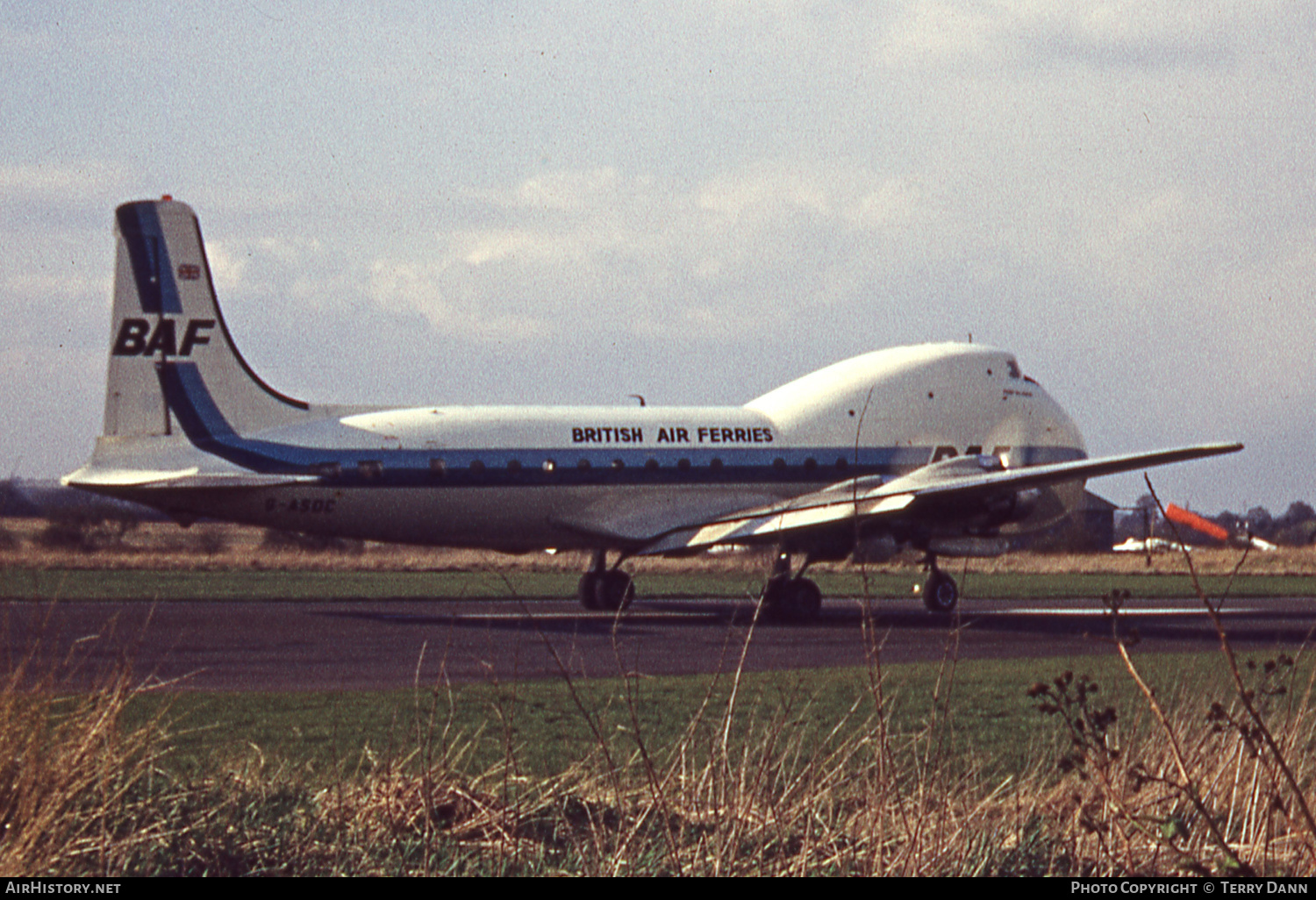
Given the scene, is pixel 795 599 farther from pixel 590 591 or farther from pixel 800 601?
pixel 590 591

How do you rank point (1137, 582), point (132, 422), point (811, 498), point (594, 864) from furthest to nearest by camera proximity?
A: 1. point (1137, 582)
2. point (811, 498)
3. point (132, 422)
4. point (594, 864)

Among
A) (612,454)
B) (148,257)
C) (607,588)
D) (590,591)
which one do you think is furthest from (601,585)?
(148,257)

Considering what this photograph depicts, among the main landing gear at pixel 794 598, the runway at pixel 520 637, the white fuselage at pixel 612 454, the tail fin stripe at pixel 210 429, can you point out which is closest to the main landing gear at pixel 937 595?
the runway at pixel 520 637

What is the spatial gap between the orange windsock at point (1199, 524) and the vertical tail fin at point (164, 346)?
1002 inches

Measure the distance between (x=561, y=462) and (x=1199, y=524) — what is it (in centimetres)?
2610

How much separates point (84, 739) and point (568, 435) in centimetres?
2453

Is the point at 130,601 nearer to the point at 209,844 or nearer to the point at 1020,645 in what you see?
the point at 1020,645

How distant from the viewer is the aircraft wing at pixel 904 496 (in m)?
28.8

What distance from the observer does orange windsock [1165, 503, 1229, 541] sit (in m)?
5.51

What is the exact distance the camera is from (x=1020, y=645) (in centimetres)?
2419

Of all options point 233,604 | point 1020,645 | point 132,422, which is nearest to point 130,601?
point 233,604

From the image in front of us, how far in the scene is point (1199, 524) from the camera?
555cm

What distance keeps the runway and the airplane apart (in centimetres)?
176

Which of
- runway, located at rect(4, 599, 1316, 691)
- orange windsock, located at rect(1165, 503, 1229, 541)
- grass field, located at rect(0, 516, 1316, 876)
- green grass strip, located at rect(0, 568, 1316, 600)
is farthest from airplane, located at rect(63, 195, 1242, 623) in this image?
orange windsock, located at rect(1165, 503, 1229, 541)
